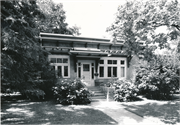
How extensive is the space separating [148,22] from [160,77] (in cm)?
639

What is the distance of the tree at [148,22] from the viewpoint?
6531 mm

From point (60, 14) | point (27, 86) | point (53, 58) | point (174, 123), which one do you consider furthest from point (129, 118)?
point (60, 14)

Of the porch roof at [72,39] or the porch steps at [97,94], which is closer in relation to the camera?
the porch steps at [97,94]

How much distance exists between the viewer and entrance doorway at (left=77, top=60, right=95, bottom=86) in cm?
1494

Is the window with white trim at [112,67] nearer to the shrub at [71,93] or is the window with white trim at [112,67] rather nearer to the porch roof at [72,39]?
the porch roof at [72,39]

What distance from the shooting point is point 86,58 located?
1484 centimetres

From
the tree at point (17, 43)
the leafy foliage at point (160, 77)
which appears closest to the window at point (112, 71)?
the leafy foliage at point (160, 77)

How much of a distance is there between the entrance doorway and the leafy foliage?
5.32m

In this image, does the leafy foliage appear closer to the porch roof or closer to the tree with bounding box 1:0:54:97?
the porch roof

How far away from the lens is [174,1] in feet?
22.0

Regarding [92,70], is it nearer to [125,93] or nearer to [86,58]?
[86,58]

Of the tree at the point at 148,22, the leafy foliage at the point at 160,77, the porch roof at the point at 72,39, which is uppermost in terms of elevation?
the porch roof at the point at 72,39

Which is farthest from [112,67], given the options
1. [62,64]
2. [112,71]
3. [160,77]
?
[62,64]

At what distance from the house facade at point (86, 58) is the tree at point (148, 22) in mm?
5940
